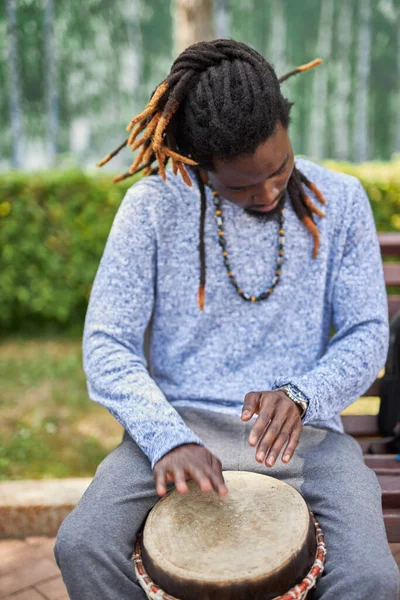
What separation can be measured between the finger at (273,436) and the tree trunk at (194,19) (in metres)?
4.03

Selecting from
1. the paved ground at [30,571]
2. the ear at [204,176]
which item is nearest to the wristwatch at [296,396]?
the ear at [204,176]

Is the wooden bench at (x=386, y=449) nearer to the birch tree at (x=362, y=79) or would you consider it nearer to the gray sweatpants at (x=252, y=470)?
the gray sweatpants at (x=252, y=470)

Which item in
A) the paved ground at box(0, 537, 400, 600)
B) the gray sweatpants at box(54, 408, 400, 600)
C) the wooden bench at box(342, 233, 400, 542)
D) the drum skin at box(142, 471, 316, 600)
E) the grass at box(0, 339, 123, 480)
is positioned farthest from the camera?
the grass at box(0, 339, 123, 480)

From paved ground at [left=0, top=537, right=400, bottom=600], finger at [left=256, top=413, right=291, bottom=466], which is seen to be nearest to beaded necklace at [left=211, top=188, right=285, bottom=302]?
finger at [left=256, top=413, right=291, bottom=466]

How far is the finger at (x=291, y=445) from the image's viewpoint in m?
1.66

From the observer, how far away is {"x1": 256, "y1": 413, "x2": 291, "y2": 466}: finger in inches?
65.3

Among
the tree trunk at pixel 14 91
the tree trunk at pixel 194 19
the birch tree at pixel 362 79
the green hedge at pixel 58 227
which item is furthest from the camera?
the birch tree at pixel 362 79

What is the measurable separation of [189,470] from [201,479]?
4 centimetres

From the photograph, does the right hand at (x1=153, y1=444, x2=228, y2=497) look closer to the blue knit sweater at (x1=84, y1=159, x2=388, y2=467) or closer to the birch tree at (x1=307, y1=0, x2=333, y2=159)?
the blue knit sweater at (x1=84, y1=159, x2=388, y2=467)

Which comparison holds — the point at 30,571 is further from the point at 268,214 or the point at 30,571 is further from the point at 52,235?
the point at 52,235

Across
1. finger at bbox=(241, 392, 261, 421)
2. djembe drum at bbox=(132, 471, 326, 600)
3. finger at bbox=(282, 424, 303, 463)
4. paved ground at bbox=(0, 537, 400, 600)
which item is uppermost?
finger at bbox=(241, 392, 261, 421)

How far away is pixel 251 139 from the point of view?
1.85 meters

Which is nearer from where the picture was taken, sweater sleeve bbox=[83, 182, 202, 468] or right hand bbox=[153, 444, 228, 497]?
right hand bbox=[153, 444, 228, 497]

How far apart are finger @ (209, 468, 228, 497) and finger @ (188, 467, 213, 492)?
1 centimetres
